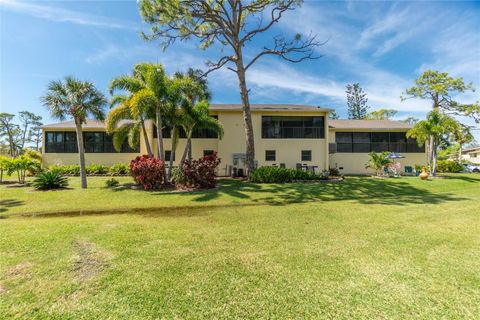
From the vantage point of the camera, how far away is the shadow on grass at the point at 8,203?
955 centimetres

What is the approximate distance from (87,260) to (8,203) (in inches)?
394

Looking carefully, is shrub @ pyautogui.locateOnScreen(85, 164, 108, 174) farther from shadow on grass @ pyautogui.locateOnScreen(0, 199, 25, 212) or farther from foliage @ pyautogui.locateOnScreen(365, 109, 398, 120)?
foliage @ pyautogui.locateOnScreen(365, 109, 398, 120)

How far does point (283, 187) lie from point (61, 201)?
11.5 m

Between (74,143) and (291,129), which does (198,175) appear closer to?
(291,129)

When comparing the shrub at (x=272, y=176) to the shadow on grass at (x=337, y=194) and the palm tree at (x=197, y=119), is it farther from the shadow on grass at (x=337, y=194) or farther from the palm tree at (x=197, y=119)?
the palm tree at (x=197, y=119)

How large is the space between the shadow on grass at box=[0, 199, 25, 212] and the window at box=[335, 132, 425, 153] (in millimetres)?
25155

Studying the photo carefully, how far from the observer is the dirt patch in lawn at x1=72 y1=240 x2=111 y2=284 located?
12.2ft

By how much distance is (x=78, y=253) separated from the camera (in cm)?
450

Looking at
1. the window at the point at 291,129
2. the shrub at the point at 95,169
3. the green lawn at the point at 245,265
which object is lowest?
the green lawn at the point at 245,265

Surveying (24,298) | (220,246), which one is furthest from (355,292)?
(24,298)

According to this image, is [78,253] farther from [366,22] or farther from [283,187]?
[366,22]

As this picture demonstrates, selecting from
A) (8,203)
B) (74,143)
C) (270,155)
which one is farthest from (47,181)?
(270,155)

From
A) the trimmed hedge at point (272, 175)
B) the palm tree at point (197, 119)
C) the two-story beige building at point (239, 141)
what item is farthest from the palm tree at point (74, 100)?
the trimmed hedge at point (272, 175)

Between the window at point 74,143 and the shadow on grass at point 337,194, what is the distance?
14.6 meters
